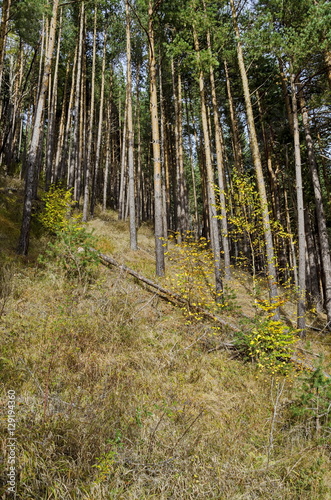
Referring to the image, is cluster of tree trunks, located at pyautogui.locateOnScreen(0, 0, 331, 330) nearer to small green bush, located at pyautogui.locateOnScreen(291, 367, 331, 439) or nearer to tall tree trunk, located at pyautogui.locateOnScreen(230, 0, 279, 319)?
tall tree trunk, located at pyautogui.locateOnScreen(230, 0, 279, 319)

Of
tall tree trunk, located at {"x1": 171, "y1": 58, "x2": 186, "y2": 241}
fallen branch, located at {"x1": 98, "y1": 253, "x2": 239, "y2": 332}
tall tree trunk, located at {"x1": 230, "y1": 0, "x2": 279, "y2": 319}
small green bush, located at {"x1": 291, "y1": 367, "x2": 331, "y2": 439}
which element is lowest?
small green bush, located at {"x1": 291, "y1": 367, "x2": 331, "y2": 439}

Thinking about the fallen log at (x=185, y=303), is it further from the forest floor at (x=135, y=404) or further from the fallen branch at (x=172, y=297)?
the forest floor at (x=135, y=404)

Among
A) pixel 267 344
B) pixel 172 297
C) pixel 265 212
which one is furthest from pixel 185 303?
pixel 265 212

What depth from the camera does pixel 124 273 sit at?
8.70 meters

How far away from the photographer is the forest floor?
8.76 ft

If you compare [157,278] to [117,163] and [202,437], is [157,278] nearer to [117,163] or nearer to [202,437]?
[202,437]

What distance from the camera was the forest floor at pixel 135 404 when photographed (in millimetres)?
2670

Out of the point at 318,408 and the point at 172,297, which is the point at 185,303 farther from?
the point at 318,408

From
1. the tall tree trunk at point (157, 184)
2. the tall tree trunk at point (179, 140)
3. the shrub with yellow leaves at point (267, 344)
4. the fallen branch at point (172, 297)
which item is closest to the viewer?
the shrub with yellow leaves at point (267, 344)

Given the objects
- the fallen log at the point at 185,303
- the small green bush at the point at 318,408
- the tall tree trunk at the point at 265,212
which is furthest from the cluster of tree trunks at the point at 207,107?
the small green bush at the point at 318,408

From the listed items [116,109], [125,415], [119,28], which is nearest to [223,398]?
[125,415]

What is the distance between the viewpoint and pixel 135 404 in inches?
157

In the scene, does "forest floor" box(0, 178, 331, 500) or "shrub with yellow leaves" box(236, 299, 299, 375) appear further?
"shrub with yellow leaves" box(236, 299, 299, 375)

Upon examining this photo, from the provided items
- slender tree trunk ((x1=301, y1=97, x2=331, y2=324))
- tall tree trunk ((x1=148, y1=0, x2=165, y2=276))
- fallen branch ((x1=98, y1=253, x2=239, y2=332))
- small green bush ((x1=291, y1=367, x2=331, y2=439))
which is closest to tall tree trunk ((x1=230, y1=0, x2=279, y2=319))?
fallen branch ((x1=98, y1=253, x2=239, y2=332))
